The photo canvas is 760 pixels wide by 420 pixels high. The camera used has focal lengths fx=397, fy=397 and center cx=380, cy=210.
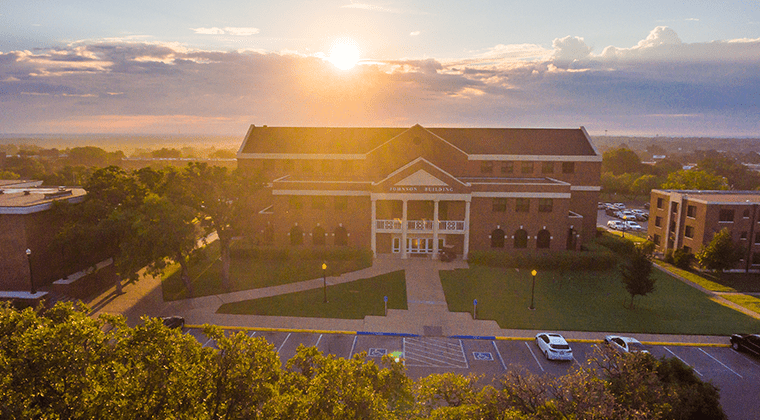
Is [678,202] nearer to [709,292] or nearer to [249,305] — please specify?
[709,292]

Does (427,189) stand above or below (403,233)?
above

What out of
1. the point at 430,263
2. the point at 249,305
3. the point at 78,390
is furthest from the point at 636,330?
the point at 78,390

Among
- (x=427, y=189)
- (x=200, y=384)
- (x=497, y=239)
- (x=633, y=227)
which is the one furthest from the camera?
(x=633, y=227)

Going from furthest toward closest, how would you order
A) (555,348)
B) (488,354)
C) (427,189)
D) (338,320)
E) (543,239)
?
1. (543,239)
2. (427,189)
3. (338,320)
4. (488,354)
5. (555,348)

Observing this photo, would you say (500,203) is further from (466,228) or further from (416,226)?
(416,226)

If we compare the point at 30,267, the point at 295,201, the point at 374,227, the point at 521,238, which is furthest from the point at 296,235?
the point at 521,238

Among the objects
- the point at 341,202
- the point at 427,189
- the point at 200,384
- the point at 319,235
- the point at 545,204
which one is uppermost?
the point at 427,189

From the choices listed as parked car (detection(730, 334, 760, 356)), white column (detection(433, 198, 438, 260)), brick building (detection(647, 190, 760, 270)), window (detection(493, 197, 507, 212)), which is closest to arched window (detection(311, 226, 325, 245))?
white column (detection(433, 198, 438, 260))
